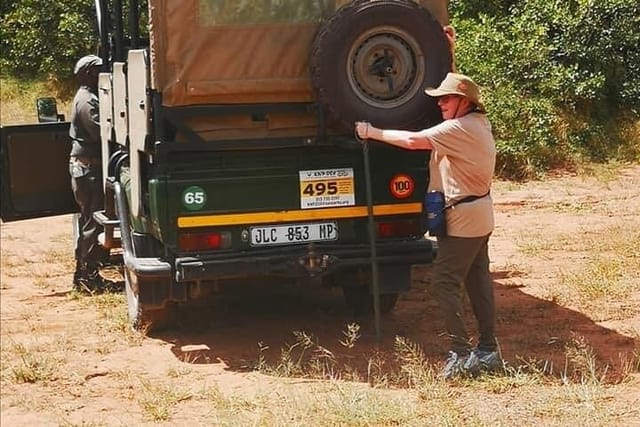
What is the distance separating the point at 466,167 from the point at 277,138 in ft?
4.16

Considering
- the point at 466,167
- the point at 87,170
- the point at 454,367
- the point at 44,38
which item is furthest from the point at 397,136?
the point at 44,38

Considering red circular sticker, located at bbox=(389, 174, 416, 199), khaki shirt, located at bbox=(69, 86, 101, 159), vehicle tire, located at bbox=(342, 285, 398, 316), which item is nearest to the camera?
red circular sticker, located at bbox=(389, 174, 416, 199)

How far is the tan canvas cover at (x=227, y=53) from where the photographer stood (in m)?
6.17

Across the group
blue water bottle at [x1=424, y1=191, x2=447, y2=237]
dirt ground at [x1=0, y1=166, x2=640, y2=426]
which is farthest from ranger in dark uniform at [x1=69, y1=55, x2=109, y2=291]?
blue water bottle at [x1=424, y1=191, x2=447, y2=237]

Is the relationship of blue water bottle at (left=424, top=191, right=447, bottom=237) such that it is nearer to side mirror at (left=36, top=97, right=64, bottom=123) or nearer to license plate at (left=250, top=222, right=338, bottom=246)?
license plate at (left=250, top=222, right=338, bottom=246)

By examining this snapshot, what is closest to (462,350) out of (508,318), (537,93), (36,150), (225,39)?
(508,318)

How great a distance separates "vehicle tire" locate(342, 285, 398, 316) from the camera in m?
7.34

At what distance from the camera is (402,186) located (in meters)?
6.61

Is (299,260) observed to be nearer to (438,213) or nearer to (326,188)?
(326,188)

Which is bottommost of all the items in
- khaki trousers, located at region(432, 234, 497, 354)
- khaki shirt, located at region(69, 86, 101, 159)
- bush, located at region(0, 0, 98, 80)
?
khaki trousers, located at region(432, 234, 497, 354)

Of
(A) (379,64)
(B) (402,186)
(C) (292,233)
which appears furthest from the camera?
(B) (402,186)

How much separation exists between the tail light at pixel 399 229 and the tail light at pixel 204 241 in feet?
3.18

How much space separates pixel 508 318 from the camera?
729 centimetres

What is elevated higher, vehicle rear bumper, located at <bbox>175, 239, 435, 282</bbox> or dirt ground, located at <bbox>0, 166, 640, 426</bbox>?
vehicle rear bumper, located at <bbox>175, 239, 435, 282</bbox>
